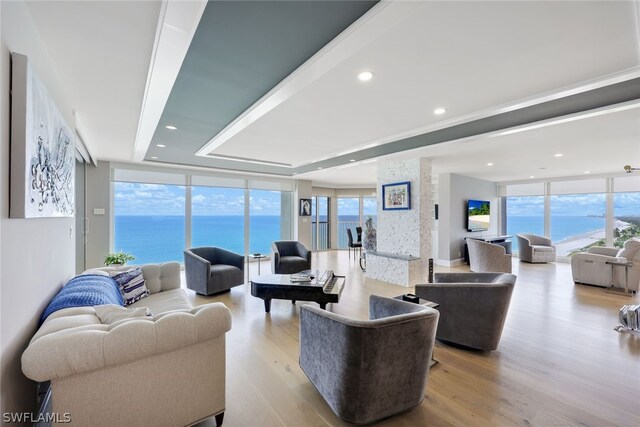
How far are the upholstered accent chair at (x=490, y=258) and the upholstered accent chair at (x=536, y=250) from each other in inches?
82.8

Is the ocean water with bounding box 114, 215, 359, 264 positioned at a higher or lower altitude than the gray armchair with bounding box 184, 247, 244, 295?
higher

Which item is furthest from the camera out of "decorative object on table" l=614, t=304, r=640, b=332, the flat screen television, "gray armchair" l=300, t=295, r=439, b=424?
the flat screen television

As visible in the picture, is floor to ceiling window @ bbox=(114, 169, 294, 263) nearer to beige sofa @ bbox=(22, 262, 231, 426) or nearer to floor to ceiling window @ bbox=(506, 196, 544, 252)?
beige sofa @ bbox=(22, 262, 231, 426)

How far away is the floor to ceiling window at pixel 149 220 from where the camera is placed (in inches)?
237

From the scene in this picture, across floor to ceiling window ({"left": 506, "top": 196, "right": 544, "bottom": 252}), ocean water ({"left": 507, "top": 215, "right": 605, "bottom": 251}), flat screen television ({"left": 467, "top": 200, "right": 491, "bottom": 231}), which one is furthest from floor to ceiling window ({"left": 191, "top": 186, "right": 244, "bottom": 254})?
ocean water ({"left": 507, "top": 215, "right": 605, "bottom": 251})

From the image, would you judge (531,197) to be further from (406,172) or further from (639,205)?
(406,172)

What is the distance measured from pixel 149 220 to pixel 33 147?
571 centimetres

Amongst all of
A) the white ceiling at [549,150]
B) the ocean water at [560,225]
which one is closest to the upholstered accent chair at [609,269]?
the white ceiling at [549,150]

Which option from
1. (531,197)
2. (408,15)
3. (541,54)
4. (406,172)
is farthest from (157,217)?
(531,197)

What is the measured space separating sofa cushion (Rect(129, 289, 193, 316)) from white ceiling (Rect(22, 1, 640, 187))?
2.11m

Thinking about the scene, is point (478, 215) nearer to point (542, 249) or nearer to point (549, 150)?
point (542, 249)

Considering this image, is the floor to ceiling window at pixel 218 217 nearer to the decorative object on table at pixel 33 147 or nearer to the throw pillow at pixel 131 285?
the throw pillow at pixel 131 285

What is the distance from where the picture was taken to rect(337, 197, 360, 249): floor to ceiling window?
10453 millimetres

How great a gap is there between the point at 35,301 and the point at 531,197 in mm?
11028
